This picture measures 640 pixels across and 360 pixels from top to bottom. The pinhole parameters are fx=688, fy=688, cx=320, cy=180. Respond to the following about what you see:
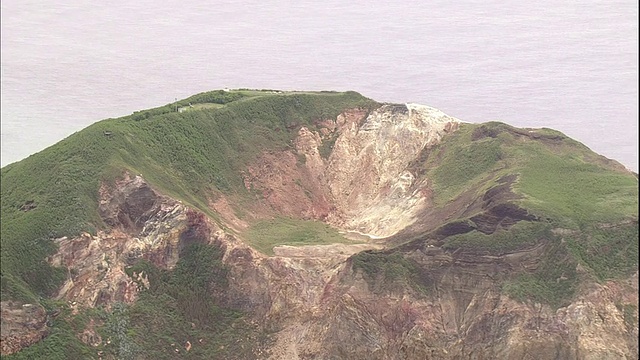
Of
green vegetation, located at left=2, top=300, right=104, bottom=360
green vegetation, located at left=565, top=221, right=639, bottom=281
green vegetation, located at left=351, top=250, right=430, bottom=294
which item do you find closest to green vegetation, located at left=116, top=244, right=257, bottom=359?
green vegetation, located at left=2, top=300, right=104, bottom=360

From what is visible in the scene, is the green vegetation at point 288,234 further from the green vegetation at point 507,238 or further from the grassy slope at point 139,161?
the green vegetation at point 507,238

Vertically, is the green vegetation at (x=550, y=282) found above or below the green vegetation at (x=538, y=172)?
below

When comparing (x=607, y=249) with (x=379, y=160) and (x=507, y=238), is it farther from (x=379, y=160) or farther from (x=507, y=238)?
(x=379, y=160)

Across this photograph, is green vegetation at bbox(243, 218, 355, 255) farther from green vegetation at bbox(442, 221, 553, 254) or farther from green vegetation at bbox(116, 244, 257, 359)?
green vegetation at bbox(442, 221, 553, 254)

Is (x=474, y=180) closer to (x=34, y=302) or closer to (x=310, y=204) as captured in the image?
(x=310, y=204)

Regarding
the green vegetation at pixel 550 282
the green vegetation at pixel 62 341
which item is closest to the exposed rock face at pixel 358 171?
the green vegetation at pixel 550 282

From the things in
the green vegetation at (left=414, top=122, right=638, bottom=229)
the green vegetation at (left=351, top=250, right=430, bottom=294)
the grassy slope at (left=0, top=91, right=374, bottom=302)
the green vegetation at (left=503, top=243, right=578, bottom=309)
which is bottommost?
the green vegetation at (left=503, top=243, right=578, bottom=309)

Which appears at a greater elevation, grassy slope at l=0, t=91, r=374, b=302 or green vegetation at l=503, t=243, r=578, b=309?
grassy slope at l=0, t=91, r=374, b=302
